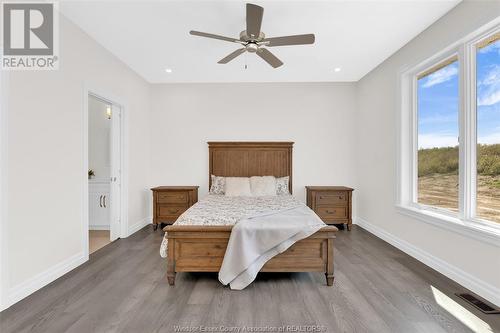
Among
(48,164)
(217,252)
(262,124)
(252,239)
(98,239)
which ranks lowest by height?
(98,239)

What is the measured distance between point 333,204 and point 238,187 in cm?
177

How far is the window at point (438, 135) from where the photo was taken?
2646 millimetres

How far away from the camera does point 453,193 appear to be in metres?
2.66

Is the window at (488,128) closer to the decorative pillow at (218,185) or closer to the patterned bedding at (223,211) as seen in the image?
the patterned bedding at (223,211)

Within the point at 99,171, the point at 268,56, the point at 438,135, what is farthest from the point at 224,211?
the point at 99,171

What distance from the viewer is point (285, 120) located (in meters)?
4.79

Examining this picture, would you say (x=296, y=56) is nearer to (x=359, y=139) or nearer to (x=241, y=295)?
(x=359, y=139)

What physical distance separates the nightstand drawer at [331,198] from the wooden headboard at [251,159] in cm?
61

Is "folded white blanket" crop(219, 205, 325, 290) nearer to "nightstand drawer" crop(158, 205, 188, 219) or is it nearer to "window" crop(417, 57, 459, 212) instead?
"window" crop(417, 57, 459, 212)

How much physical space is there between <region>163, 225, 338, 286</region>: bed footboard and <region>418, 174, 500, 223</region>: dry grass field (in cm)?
143

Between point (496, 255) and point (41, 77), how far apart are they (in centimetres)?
444

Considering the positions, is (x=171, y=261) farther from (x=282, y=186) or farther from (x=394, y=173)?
(x=394, y=173)

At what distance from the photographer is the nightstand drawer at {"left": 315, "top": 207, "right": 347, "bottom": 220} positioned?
436 cm

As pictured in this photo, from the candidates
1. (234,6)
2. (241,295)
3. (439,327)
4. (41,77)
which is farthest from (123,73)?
(439,327)
